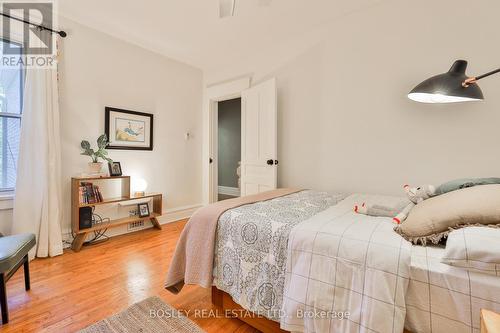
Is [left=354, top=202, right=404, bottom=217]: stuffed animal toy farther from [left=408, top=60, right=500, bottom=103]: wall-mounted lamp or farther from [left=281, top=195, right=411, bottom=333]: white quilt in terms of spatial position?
[left=408, top=60, right=500, bottom=103]: wall-mounted lamp

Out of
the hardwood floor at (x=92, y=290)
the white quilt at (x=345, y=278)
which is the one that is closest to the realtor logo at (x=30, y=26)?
the hardwood floor at (x=92, y=290)

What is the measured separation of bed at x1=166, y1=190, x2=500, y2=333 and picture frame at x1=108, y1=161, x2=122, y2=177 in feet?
6.74

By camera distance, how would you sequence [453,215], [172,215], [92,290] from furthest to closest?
[172,215]
[92,290]
[453,215]

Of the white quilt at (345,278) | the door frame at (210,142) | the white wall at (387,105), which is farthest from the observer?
the door frame at (210,142)

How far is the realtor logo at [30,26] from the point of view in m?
2.28

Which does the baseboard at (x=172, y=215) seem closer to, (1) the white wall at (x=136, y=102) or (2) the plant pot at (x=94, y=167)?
(1) the white wall at (x=136, y=102)

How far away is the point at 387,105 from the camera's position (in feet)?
7.69

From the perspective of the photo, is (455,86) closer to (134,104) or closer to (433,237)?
(433,237)

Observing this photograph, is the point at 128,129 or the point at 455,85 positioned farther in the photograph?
the point at 128,129

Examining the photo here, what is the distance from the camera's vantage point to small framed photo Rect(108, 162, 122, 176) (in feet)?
9.29

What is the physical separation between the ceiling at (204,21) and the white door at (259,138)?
65 cm

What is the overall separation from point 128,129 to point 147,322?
245 cm

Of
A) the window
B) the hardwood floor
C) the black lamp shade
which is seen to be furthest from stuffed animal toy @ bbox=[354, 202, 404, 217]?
the window

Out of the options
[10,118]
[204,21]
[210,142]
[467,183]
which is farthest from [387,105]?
[10,118]
